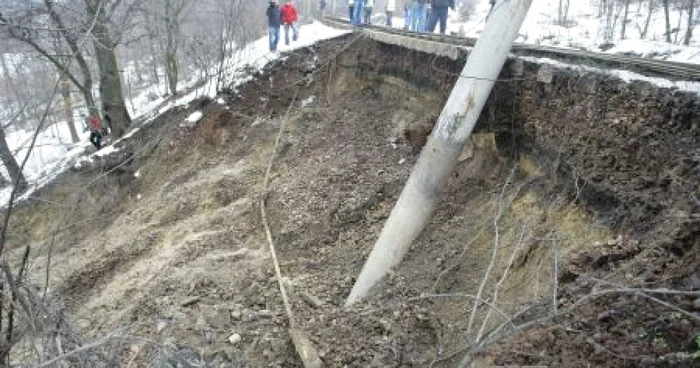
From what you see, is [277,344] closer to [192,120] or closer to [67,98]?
[192,120]

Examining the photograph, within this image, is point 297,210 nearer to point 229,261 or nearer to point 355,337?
point 229,261

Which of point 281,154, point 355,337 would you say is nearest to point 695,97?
point 355,337

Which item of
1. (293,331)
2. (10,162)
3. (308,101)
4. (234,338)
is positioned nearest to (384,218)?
(293,331)

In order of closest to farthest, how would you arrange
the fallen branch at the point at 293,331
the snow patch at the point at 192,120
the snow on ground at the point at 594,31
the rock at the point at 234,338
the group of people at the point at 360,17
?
the fallen branch at the point at 293,331, the rock at the point at 234,338, the snow on ground at the point at 594,31, the snow patch at the point at 192,120, the group of people at the point at 360,17

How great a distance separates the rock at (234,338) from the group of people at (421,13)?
29.3 ft

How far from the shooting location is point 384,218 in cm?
744

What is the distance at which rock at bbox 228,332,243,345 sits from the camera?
5.58 metres

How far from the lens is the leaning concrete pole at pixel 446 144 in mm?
6141

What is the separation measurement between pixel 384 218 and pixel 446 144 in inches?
65.2

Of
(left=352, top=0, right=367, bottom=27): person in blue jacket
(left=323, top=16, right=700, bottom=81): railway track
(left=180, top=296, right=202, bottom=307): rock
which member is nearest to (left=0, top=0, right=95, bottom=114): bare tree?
(left=180, top=296, right=202, bottom=307): rock

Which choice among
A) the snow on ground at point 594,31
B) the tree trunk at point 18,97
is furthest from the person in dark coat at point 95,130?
the snow on ground at point 594,31

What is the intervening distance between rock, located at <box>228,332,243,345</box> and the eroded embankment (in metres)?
0.06

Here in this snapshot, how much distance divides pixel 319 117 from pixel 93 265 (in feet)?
16.3

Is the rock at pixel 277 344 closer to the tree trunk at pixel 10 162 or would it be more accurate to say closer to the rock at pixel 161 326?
the rock at pixel 161 326
